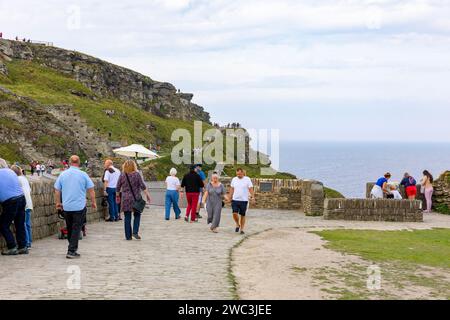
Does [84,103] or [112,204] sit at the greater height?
[84,103]

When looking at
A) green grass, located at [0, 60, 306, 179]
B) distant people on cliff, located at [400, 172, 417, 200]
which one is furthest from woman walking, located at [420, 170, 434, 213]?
green grass, located at [0, 60, 306, 179]

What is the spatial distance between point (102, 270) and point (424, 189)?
1958 centimetres

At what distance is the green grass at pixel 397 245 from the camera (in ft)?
44.5

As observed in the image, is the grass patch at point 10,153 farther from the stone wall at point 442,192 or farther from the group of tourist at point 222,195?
the group of tourist at point 222,195

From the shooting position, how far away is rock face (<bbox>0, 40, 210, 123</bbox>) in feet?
390

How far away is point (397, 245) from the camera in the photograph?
15.8 meters

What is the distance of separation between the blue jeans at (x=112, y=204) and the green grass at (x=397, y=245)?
248 inches

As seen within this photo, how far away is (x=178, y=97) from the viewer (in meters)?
141

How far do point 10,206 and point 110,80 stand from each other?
382 feet

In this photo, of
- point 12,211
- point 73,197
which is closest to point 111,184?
point 73,197

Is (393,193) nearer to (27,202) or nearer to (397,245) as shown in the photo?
(397,245)

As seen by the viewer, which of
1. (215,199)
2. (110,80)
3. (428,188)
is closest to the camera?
(215,199)
